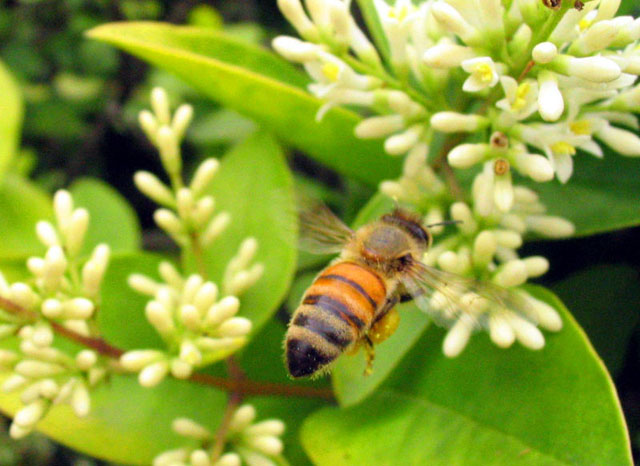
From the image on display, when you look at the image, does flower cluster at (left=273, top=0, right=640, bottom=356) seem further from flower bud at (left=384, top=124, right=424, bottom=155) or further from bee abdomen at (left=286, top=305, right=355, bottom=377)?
bee abdomen at (left=286, top=305, right=355, bottom=377)

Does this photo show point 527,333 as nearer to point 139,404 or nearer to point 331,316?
point 331,316

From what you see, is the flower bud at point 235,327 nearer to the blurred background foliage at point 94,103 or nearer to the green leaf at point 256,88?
the green leaf at point 256,88

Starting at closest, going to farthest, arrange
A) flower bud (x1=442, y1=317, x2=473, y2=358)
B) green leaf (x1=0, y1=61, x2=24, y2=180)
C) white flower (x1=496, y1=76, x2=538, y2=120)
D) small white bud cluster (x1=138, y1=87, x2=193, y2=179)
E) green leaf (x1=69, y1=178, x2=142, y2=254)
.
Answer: white flower (x1=496, y1=76, x2=538, y2=120)
flower bud (x1=442, y1=317, x2=473, y2=358)
small white bud cluster (x1=138, y1=87, x2=193, y2=179)
green leaf (x1=0, y1=61, x2=24, y2=180)
green leaf (x1=69, y1=178, x2=142, y2=254)

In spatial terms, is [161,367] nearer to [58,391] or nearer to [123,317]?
[58,391]

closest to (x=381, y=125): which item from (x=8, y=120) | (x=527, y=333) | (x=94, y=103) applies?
(x=527, y=333)

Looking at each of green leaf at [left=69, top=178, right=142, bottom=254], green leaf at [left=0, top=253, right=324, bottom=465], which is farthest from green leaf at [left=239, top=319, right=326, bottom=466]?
green leaf at [left=69, top=178, right=142, bottom=254]

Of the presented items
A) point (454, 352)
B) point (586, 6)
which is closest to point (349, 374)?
point (454, 352)
